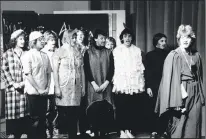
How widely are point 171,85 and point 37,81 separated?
1.13 m

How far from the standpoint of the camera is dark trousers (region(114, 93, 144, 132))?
7.57 ft

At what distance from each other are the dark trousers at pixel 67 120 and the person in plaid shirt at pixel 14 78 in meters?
0.31

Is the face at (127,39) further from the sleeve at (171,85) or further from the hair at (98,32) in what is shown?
the sleeve at (171,85)

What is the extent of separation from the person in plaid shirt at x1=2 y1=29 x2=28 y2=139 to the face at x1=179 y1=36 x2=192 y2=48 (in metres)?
1.34

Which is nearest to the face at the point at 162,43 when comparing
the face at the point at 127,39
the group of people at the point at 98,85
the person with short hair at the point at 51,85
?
the group of people at the point at 98,85

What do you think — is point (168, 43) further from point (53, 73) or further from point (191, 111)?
point (53, 73)

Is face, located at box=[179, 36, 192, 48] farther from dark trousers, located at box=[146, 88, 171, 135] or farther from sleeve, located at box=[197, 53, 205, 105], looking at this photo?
dark trousers, located at box=[146, 88, 171, 135]

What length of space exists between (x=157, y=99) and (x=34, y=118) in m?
1.07

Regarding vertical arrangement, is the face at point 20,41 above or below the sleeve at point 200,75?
above

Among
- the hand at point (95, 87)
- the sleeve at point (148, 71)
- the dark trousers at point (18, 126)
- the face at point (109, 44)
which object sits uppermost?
the face at point (109, 44)

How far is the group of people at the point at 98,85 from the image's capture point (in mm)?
2219

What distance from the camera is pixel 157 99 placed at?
2.29m

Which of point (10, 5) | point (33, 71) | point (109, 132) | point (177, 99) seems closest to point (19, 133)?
point (33, 71)

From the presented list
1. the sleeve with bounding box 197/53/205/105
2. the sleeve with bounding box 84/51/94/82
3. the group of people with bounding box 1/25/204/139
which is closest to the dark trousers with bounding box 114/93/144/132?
the group of people with bounding box 1/25/204/139
